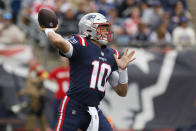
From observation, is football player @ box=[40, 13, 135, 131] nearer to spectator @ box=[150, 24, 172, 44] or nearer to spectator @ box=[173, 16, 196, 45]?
spectator @ box=[150, 24, 172, 44]

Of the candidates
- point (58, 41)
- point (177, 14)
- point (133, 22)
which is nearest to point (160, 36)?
point (133, 22)

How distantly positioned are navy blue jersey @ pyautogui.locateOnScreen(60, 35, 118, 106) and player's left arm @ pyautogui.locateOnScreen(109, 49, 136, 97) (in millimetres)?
174

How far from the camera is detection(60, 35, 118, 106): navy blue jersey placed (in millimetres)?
4898

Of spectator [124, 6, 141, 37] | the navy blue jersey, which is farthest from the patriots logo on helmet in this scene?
spectator [124, 6, 141, 37]

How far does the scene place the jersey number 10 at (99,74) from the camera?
16.2 ft

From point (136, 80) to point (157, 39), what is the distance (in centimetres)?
145

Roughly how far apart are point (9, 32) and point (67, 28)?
1.25m

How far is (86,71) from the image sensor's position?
4914mm

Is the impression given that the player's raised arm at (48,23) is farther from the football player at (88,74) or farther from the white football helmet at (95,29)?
the white football helmet at (95,29)

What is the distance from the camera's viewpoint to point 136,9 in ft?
38.1

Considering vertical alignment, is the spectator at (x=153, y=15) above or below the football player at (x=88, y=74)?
below

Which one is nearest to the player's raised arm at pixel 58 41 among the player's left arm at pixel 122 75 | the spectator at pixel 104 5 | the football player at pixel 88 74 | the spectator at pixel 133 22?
the football player at pixel 88 74

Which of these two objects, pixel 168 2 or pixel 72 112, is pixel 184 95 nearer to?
pixel 168 2

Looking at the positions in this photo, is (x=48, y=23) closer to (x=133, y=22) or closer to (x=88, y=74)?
(x=88, y=74)
